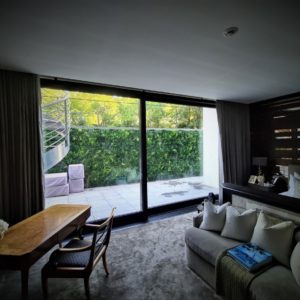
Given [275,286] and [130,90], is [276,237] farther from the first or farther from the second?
[130,90]

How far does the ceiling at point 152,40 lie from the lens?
1.45m

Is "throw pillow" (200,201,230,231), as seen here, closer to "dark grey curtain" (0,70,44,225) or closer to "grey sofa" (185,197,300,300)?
"grey sofa" (185,197,300,300)

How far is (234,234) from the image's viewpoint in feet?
6.70

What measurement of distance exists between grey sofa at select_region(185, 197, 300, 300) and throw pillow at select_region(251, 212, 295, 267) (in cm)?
8

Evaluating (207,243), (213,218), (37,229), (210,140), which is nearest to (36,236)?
(37,229)

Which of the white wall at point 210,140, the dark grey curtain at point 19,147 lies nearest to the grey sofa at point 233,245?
the dark grey curtain at point 19,147

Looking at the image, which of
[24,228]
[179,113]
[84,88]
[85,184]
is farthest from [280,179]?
[24,228]

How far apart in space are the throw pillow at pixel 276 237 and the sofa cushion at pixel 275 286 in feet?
0.42

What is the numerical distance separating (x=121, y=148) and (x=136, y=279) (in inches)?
88.6

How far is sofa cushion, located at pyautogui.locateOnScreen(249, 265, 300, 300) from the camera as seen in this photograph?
136cm

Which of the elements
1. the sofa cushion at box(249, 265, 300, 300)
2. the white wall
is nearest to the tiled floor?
the white wall

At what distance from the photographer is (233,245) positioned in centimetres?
192

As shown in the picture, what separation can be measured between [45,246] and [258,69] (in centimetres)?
335

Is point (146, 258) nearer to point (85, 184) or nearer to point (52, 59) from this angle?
point (85, 184)
